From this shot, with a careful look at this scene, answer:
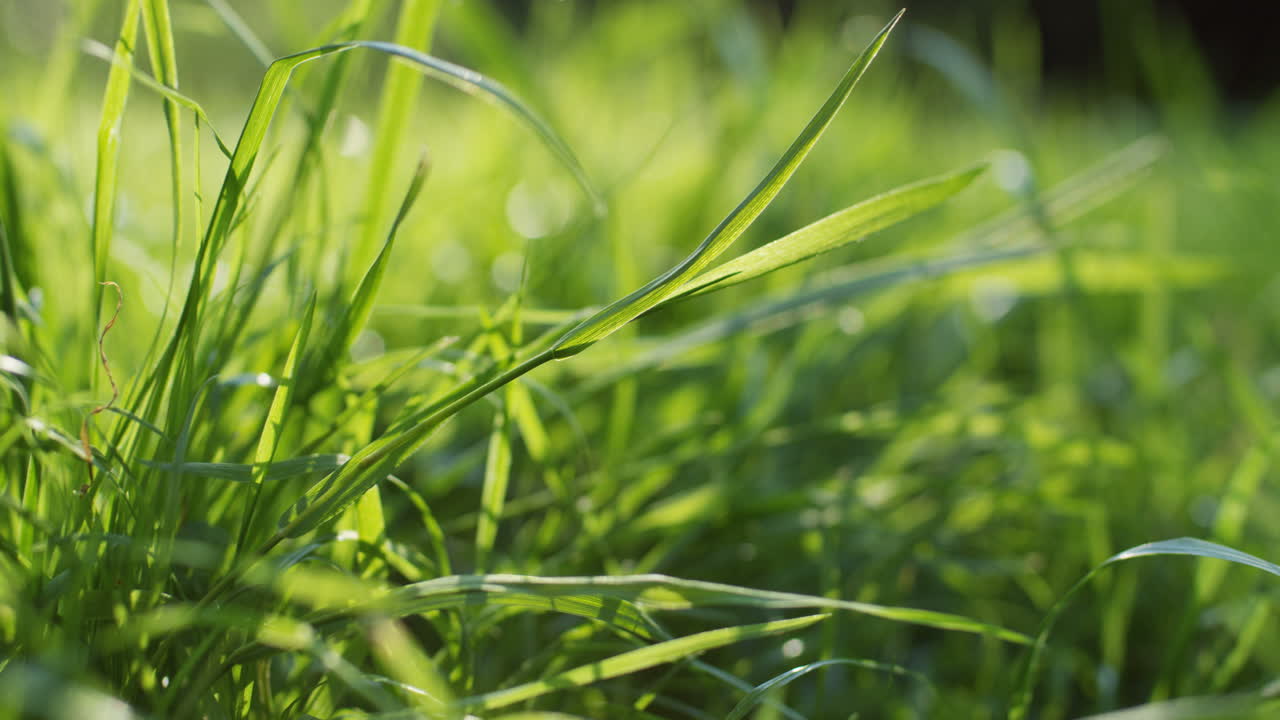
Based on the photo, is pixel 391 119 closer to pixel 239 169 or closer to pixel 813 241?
pixel 239 169

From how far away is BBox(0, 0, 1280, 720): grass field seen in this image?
1.20 ft

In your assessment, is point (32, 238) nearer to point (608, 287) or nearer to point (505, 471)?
point (505, 471)

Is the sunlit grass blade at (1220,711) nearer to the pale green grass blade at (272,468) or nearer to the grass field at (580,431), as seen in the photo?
the grass field at (580,431)

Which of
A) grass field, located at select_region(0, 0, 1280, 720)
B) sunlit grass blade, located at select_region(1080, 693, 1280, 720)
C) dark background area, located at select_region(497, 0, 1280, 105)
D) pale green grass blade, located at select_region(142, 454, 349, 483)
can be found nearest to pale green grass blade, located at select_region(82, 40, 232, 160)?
grass field, located at select_region(0, 0, 1280, 720)

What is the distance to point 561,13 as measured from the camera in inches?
48.6

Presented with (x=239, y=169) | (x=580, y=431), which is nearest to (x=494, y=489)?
(x=580, y=431)

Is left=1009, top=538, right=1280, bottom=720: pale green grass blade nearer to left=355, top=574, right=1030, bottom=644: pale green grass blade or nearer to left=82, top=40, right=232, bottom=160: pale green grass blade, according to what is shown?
left=355, top=574, right=1030, bottom=644: pale green grass blade

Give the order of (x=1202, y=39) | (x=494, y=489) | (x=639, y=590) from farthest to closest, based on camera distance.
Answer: (x=1202, y=39) → (x=494, y=489) → (x=639, y=590)

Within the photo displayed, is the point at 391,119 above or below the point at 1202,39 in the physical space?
below

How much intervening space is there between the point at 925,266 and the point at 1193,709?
360 millimetres

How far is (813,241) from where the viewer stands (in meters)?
0.35

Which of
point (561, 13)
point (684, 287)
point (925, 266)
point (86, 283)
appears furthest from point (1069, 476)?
point (561, 13)

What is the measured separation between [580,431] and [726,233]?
0.22 meters

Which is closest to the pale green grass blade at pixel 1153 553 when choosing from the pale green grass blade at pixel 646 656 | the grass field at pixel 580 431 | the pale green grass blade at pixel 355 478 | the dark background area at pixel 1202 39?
the grass field at pixel 580 431
